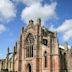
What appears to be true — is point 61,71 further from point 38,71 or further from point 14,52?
point 14,52

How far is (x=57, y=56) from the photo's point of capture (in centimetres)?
5531

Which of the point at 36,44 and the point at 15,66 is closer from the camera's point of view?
the point at 36,44

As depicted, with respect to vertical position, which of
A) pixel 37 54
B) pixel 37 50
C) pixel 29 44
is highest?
pixel 29 44

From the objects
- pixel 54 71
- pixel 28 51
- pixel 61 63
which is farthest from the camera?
pixel 28 51

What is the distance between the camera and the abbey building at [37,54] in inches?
2211

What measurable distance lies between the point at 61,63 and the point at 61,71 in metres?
2.41

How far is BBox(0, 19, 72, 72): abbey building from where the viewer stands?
5616 cm

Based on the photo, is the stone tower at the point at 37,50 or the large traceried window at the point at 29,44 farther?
the large traceried window at the point at 29,44

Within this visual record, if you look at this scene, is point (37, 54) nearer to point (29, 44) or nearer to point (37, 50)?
point (37, 50)

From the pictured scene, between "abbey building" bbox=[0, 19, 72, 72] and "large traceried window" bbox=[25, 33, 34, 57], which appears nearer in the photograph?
"abbey building" bbox=[0, 19, 72, 72]

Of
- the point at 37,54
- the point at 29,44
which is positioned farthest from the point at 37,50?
the point at 29,44

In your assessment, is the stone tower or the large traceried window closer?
the stone tower

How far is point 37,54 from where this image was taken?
59.4m

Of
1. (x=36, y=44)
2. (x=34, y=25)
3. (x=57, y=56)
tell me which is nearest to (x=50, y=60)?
(x=57, y=56)
